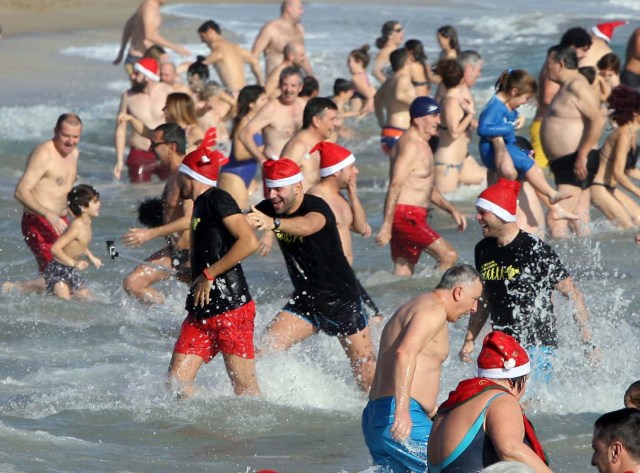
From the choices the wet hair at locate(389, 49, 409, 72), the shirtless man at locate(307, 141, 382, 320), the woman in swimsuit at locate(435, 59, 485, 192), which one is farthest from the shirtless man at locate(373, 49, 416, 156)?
the shirtless man at locate(307, 141, 382, 320)

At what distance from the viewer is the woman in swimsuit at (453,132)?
1227cm

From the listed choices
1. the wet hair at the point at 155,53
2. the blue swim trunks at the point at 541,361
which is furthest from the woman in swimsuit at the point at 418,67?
the blue swim trunks at the point at 541,361

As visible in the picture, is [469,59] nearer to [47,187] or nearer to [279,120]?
[279,120]

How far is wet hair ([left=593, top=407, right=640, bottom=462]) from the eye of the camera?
4.27m

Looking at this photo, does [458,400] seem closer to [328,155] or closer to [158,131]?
[328,155]

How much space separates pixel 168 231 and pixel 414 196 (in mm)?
2451

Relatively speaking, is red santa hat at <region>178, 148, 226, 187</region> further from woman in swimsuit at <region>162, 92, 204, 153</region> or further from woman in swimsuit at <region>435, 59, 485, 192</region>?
woman in swimsuit at <region>435, 59, 485, 192</region>

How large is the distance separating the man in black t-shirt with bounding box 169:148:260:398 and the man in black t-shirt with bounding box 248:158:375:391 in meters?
0.24

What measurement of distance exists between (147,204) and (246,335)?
2595mm

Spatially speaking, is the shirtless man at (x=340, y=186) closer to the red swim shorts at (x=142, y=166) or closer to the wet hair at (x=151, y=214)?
the wet hair at (x=151, y=214)

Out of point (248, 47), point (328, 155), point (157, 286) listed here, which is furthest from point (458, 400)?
point (248, 47)

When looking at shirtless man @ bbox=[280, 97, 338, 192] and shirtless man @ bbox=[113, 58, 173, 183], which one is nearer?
shirtless man @ bbox=[280, 97, 338, 192]

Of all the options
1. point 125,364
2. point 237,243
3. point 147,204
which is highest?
point 237,243

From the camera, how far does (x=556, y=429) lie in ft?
24.4
